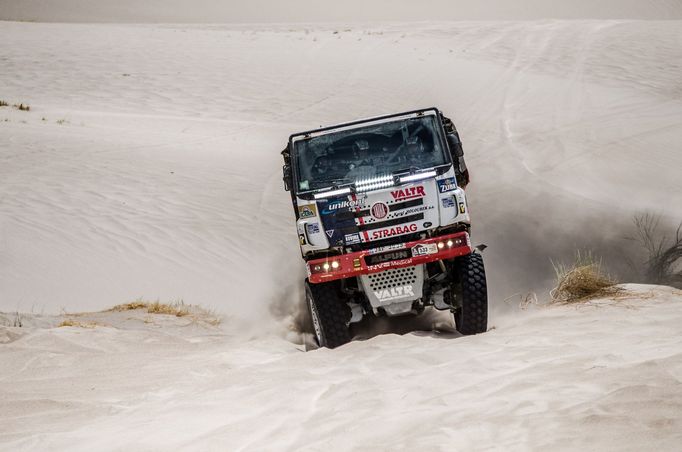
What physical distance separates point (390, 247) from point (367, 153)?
121cm

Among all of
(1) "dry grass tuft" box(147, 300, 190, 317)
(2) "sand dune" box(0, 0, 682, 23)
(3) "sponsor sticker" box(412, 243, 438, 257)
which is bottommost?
(1) "dry grass tuft" box(147, 300, 190, 317)

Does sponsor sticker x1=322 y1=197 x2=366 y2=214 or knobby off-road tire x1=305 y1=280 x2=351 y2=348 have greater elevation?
sponsor sticker x1=322 y1=197 x2=366 y2=214

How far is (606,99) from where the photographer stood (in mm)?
21453

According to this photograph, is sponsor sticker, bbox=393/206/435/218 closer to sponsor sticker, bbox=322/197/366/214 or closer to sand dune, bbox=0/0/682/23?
sponsor sticker, bbox=322/197/366/214

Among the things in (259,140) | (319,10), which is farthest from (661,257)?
(319,10)

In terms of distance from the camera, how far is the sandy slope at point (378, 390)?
354 cm

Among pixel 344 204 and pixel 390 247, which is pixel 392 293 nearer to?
pixel 390 247

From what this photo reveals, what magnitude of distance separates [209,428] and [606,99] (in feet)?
64.4

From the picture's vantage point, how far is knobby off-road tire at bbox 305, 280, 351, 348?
690cm

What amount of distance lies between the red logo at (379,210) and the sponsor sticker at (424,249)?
426 millimetres

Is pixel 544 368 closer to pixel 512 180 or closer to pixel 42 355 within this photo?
pixel 42 355

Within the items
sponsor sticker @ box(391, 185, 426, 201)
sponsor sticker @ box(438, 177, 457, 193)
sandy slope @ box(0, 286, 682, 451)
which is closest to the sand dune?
sponsor sticker @ box(438, 177, 457, 193)

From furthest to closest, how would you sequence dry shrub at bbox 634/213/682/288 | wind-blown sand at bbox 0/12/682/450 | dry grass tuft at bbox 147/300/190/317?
dry grass tuft at bbox 147/300/190/317 → dry shrub at bbox 634/213/682/288 → wind-blown sand at bbox 0/12/682/450

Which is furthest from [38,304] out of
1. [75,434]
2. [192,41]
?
[192,41]
